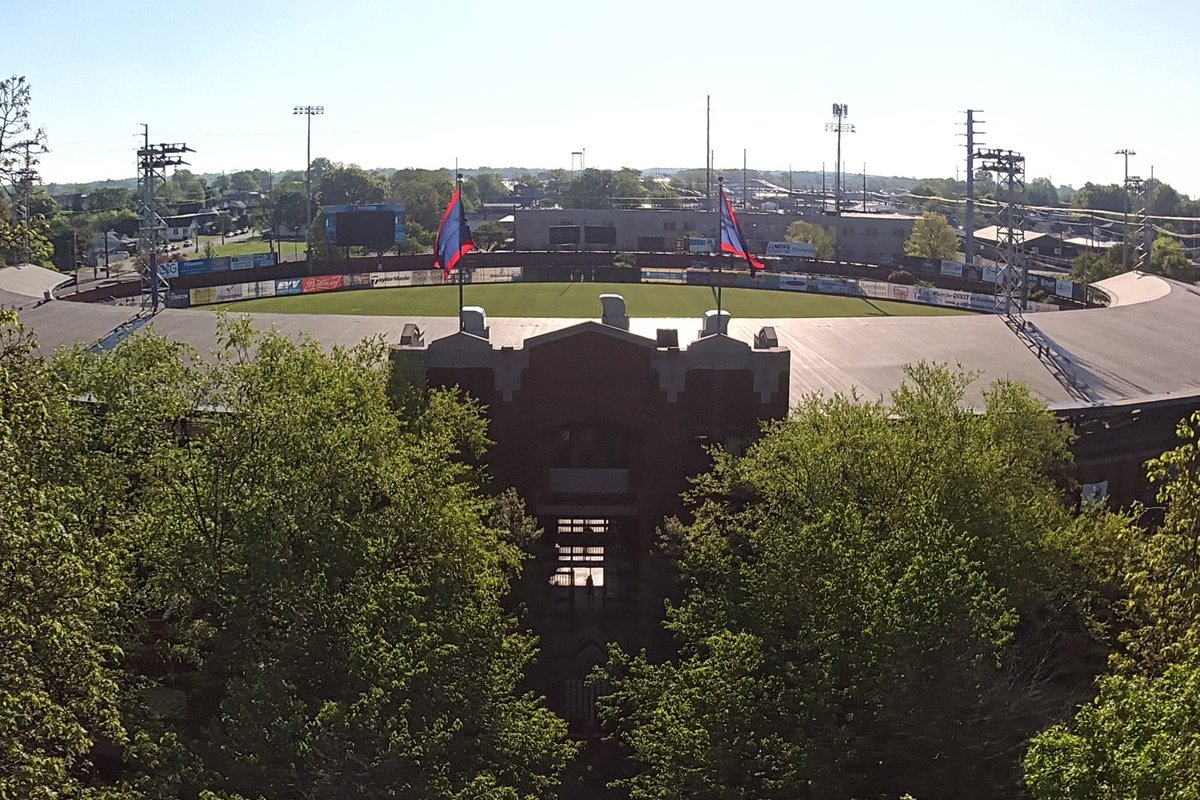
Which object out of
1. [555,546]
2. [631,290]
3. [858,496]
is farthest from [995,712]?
[631,290]

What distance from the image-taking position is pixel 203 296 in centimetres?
9150

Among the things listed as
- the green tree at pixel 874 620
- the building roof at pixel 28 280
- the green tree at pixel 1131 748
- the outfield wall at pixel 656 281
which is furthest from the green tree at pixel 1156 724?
the outfield wall at pixel 656 281

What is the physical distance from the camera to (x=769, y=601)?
23719 mm

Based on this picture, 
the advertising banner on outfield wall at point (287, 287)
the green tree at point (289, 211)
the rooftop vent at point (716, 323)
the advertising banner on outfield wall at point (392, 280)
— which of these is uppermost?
the green tree at point (289, 211)

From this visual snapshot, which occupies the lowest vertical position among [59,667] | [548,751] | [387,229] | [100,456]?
[548,751]

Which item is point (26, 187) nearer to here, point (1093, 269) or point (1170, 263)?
point (1093, 269)

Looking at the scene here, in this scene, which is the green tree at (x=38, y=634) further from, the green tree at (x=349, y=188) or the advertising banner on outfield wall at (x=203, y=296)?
the green tree at (x=349, y=188)

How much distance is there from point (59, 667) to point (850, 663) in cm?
1223

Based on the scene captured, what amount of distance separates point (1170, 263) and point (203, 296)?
96933 millimetres

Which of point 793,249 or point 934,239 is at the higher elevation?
point 934,239

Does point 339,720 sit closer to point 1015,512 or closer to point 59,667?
point 59,667

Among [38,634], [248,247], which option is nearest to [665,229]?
[248,247]

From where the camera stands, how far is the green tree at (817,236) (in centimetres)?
13185

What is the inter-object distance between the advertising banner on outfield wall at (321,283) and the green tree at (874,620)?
232 ft
